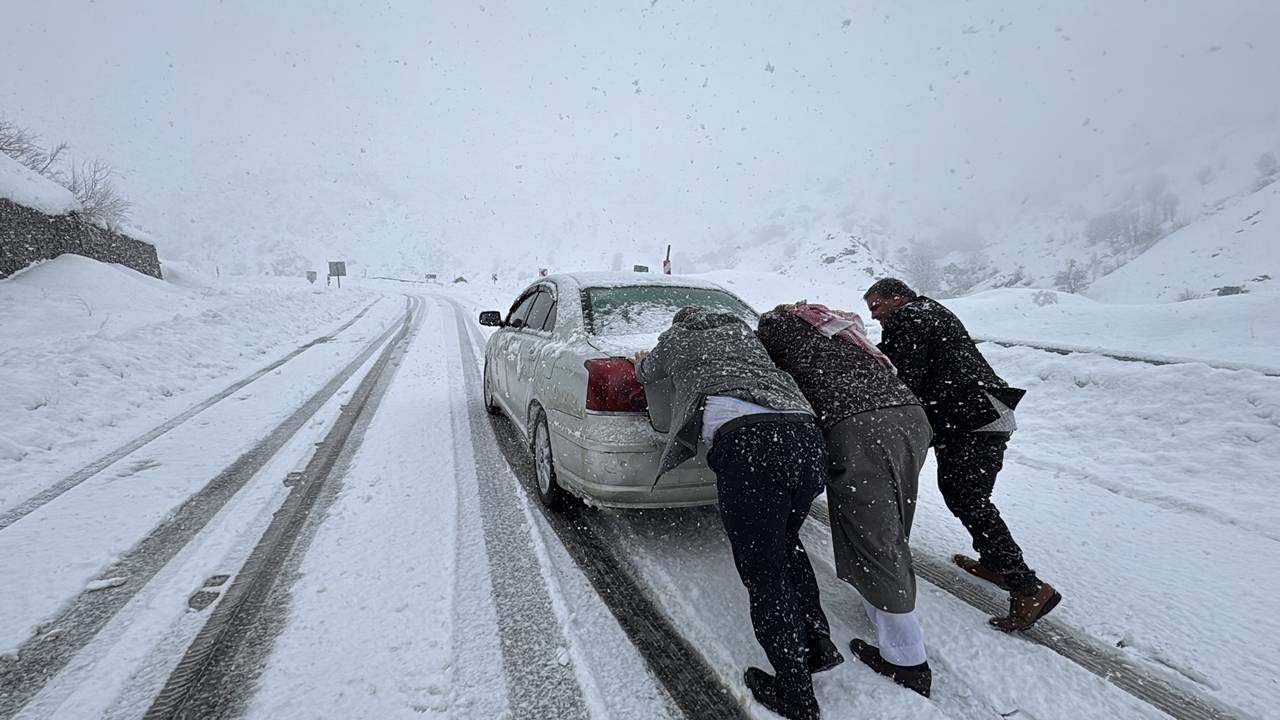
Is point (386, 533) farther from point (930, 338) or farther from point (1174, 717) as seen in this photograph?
point (1174, 717)

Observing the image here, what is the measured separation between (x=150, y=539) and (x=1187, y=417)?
25.7ft

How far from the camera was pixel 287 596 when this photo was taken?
2393mm

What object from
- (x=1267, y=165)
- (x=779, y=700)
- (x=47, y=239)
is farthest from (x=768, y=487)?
(x=1267, y=165)

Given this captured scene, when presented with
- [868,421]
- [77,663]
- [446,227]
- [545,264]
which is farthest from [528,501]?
[446,227]

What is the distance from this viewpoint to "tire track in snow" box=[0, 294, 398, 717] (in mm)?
1918

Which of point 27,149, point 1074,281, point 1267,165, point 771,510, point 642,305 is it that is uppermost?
point 1267,165

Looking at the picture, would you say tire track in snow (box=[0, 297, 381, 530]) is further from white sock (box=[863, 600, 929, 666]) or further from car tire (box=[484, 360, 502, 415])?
white sock (box=[863, 600, 929, 666])

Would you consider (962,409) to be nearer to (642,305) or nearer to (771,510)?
(771,510)

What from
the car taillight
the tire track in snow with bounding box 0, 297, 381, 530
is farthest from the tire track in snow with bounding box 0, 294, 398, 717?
the car taillight

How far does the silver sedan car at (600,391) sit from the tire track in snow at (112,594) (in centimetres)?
203

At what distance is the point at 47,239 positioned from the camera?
13875mm

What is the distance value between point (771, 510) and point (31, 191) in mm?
20455

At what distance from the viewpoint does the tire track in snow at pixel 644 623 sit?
1.85m

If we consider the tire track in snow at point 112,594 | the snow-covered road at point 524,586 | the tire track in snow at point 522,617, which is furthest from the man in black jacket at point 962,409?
the tire track in snow at point 112,594
